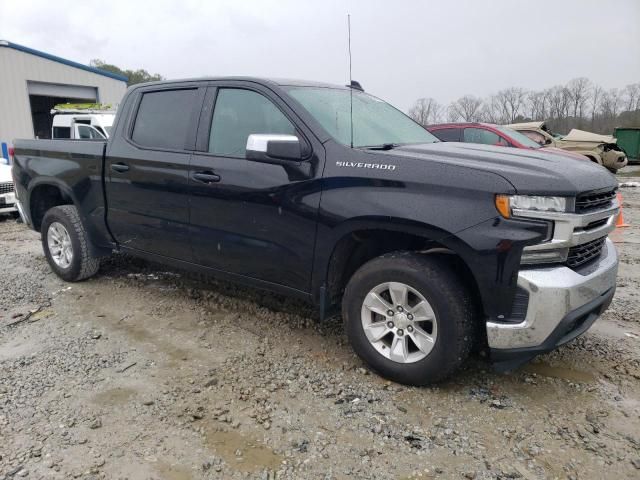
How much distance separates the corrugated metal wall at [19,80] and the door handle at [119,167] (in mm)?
19383

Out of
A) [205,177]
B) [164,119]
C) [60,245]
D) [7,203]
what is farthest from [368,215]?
[7,203]

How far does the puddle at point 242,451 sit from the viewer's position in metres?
2.34

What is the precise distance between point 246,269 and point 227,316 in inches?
29.2

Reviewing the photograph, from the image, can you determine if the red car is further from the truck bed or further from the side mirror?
the side mirror

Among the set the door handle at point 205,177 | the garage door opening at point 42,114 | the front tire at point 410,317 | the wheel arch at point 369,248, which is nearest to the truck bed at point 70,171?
the door handle at point 205,177

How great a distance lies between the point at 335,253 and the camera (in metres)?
3.11

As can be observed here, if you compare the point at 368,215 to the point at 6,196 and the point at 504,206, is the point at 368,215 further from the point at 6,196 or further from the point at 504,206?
the point at 6,196

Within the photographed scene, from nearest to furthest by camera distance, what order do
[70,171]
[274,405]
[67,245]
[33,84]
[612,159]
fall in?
[274,405], [70,171], [67,245], [612,159], [33,84]

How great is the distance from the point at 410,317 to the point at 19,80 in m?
23.1

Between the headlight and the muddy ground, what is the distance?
3.77ft

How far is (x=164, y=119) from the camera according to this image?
400cm

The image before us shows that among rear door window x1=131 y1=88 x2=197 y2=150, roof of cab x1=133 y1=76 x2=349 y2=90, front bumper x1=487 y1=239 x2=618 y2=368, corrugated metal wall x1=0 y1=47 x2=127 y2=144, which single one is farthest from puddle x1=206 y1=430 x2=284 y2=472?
corrugated metal wall x1=0 y1=47 x2=127 y2=144

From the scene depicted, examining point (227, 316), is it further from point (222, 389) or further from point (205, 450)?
point (205, 450)

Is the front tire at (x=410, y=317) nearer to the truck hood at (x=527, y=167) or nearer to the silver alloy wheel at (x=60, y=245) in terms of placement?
the truck hood at (x=527, y=167)
